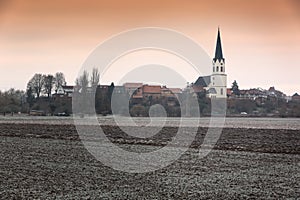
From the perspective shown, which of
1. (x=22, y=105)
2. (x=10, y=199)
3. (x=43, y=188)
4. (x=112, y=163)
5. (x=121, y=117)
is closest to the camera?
(x=10, y=199)

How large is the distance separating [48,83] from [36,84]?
3624 millimetres

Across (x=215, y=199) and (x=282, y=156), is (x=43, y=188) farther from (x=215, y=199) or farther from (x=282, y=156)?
(x=282, y=156)

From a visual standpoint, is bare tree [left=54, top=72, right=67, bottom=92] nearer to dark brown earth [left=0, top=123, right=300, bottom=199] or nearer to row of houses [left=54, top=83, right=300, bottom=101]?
row of houses [left=54, top=83, right=300, bottom=101]

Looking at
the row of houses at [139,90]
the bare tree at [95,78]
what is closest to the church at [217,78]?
the row of houses at [139,90]

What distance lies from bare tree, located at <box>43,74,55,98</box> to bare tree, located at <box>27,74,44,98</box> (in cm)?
120

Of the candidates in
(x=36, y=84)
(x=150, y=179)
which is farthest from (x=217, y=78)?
(x=150, y=179)

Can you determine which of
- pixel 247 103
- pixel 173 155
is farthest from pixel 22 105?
pixel 173 155

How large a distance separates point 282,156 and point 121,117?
246ft

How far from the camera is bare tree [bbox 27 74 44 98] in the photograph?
146525 mm

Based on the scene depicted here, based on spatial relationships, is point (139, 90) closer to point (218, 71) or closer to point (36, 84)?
point (36, 84)

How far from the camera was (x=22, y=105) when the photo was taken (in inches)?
5320

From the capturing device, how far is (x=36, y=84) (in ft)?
489

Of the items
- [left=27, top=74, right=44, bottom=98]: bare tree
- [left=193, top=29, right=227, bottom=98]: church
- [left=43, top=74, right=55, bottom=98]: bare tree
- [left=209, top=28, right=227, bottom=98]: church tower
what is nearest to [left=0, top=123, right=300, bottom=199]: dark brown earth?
[left=27, top=74, right=44, bottom=98]: bare tree

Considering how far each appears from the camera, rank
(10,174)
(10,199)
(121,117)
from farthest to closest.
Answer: (121,117) < (10,174) < (10,199)
